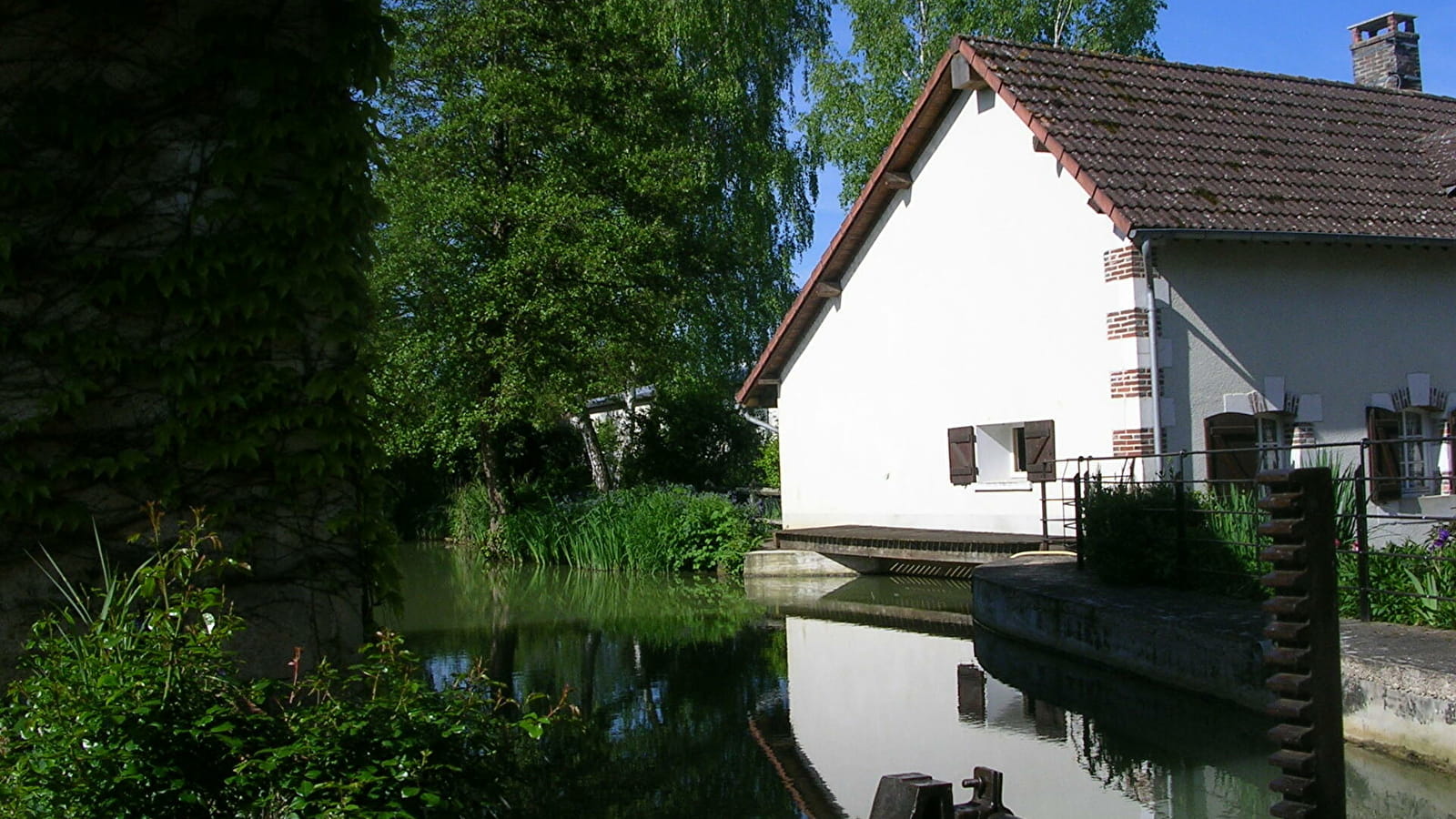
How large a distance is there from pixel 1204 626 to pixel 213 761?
21.7ft

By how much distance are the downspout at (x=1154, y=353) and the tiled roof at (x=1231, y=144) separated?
48 centimetres

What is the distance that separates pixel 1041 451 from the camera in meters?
16.8

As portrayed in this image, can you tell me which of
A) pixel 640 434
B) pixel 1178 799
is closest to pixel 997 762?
pixel 1178 799

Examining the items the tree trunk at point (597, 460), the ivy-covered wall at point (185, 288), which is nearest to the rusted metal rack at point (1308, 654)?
the ivy-covered wall at point (185, 288)

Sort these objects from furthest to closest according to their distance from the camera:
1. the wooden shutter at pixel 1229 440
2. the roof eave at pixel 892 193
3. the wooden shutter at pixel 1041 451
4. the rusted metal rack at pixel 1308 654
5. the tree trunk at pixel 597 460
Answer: the tree trunk at pixel 597 460 → the wooden shutter at pixel 1041 451 → the roof eave at pixel 892 193 → the wooden shutter at pixel 1229 440 → the rusted metal rack at pixel 1308 654

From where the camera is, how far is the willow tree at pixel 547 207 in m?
23.2

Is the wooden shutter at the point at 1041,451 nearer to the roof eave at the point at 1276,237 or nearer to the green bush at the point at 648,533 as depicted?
the roof eave at the point at 1276,237

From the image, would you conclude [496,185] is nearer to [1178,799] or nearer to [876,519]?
[876,519]

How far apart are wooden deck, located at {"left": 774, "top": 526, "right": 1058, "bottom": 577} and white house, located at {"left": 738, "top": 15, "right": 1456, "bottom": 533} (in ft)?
2.12

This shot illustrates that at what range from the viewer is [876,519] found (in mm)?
20359

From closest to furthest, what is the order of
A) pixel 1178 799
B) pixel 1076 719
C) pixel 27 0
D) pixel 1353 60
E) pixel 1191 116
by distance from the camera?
pixel 27 0, pixel 1178 799, pixel 1076 719, pixel 1191 116, pixel 1353 60

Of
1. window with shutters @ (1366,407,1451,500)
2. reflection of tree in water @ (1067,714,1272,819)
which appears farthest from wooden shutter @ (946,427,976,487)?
reflection of tree in water @ (1067,714,1272,819)

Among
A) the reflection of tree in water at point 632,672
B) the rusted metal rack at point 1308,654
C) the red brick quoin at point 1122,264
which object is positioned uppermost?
the red brick quoin at point 1122,264

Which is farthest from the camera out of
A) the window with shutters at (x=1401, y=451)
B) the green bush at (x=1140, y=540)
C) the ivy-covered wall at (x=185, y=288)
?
the window with shutters at (x=1401, y=451)
